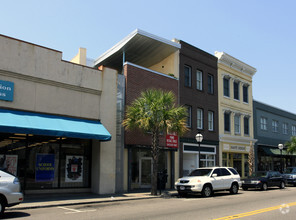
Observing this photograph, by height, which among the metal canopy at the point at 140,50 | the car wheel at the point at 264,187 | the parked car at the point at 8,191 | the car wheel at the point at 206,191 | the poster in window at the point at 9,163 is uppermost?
the metal canopy at the point at 140,50

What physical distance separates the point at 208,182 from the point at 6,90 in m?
11.6

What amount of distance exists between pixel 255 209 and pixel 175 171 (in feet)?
37.6

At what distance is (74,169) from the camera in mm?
17781

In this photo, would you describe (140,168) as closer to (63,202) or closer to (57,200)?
(57,200)

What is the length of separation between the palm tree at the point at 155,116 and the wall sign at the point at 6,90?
6.40m

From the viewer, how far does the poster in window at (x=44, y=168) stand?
16.3m

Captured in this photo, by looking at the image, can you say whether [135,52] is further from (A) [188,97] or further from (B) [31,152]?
(B) [31,152]

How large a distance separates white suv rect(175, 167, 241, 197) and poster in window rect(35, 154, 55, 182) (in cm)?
709

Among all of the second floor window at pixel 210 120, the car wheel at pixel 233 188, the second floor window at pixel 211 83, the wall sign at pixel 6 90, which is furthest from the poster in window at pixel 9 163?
the second floor window at pixel 211 83

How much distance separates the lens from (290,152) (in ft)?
122

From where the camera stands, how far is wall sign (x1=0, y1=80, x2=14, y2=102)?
14484 mm

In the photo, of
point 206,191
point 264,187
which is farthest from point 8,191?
point 264,187

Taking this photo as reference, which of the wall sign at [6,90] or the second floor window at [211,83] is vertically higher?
the second floor window at [211,83]

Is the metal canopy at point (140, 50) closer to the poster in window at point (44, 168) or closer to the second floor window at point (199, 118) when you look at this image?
the second floor window at point (199, 118)
